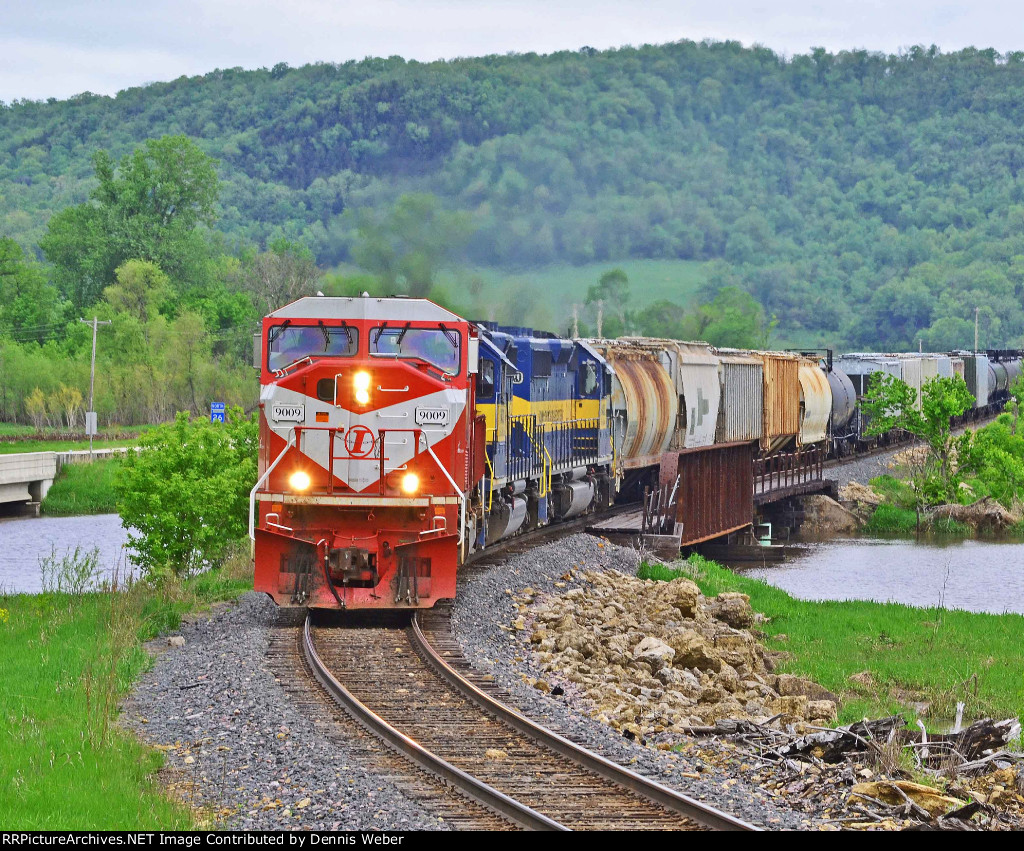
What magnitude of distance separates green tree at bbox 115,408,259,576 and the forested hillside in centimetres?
1859

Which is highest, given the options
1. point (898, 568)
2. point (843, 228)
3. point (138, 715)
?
point (843, 228)

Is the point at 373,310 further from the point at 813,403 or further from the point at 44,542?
the point at 813,403

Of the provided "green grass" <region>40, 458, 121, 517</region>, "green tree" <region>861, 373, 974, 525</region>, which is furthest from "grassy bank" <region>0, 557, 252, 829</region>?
"green grass" <region>40, 458, 121, 517</region>

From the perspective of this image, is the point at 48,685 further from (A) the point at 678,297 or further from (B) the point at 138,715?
(A) the point at 678,297

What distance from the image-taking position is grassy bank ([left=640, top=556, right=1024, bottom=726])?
1783 centimetres

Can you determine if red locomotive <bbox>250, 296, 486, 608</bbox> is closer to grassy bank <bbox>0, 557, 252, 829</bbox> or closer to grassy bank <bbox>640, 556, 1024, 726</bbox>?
grassy bank <bbox>0, 557, 252, 829</bbox>

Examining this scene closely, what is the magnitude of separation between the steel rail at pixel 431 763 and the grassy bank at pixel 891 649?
658 cm

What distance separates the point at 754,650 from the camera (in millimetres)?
19594

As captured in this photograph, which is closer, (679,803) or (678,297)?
(679,803)

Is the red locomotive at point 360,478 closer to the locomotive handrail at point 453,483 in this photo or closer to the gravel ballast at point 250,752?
the locomotive handrail at point 453,483

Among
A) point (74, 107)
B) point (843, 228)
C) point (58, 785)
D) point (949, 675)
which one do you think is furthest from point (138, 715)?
point (843, 228)

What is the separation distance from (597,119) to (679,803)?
104 metres

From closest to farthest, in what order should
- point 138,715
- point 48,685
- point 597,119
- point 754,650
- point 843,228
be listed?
1. point 138,715
2. point 48,685
3. point 754,650
4. point 597,119
5. point 843,228

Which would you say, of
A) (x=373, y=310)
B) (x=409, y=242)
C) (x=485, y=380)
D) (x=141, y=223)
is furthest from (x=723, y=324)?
(x=373, y=310)
